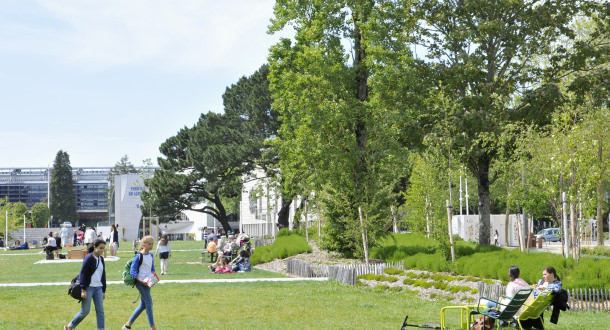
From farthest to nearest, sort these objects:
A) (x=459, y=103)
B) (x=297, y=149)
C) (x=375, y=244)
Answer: (x=297, y=149)
(x=459, y=103)
(x=375, y=244)

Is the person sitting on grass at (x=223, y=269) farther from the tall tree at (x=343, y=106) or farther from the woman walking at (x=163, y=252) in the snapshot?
the tall tree at (x=343, y=106)

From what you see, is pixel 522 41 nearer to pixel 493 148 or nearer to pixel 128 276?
pixel 493 148

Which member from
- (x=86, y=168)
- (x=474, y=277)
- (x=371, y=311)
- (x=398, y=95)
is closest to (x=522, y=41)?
(x=398, y=95)

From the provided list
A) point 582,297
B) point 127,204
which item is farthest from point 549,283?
point 127,204

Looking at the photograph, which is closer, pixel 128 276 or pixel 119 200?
pixel 128 276

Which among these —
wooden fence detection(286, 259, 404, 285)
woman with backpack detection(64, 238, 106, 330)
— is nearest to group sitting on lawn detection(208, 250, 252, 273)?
wooden fence detection(286, 259, 404, 285)

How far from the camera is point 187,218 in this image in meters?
108

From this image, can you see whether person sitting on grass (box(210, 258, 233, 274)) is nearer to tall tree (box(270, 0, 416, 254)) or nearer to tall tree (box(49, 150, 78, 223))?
tall tree (box(270, 0, 416, 254))

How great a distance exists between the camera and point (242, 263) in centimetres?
2645

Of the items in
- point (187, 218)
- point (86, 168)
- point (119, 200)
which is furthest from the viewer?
point (86, 168)

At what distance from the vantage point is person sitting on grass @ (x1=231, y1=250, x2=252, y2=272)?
2614cm

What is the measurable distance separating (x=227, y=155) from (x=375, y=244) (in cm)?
1988

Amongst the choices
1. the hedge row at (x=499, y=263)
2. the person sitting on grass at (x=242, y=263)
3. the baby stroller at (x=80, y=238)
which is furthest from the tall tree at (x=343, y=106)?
the baby stroller at (x=80, y=238)

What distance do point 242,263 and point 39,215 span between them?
312ft
